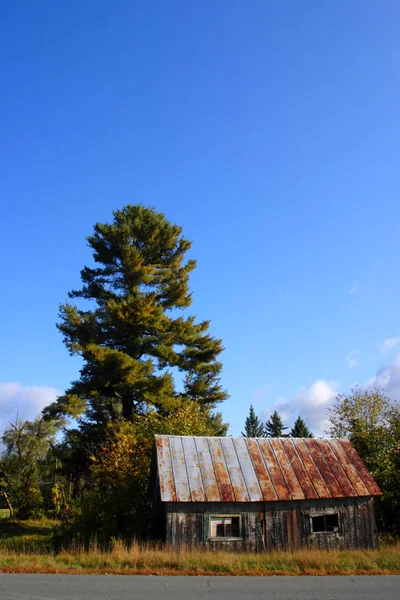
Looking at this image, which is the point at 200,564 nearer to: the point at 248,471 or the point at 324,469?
the point at 248,471

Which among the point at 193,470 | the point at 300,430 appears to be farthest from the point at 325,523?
the point at 300,430

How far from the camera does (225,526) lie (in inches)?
672

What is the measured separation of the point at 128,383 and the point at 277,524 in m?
15.3

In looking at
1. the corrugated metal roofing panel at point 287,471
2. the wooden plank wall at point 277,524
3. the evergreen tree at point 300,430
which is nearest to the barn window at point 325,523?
the wooden plank wall at point 277,524

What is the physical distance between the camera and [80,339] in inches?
1278

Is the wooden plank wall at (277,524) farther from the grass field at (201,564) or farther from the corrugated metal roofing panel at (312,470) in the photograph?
the grass field at (201,564)

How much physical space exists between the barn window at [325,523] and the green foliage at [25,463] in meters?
21.8

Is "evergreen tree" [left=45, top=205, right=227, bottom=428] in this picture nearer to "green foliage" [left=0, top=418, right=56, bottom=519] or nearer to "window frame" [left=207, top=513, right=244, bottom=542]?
"green foliage" [left=0, top=418, right=56, bottom=519]

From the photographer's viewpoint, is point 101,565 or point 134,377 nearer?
point 101,565

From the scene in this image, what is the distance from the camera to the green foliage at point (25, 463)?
33000mm

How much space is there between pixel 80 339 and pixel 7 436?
967cm

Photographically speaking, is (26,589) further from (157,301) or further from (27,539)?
(157,301)

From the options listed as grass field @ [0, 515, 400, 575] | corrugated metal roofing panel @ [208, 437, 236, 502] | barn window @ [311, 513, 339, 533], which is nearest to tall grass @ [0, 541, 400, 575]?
grass field @ [0, 515, 400, 575]

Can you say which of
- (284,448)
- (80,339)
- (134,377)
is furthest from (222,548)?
(80,339)
